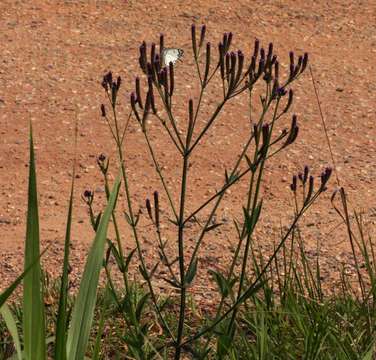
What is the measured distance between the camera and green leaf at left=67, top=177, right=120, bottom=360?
228 centimetres

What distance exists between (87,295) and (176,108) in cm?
343

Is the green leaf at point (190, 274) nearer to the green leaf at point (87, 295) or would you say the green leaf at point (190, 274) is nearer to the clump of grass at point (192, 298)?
the clump of grass at point (192, 298)

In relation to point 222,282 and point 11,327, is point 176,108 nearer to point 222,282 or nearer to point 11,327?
point 222,282

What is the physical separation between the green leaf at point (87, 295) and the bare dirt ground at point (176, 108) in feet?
5.25

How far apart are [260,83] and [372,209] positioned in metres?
1.55

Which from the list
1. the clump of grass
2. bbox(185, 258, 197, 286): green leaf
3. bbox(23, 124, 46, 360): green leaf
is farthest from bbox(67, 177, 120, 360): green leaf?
bbox(185, 258, 197, 286): green leaf

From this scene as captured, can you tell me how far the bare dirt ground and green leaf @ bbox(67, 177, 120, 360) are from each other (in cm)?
160

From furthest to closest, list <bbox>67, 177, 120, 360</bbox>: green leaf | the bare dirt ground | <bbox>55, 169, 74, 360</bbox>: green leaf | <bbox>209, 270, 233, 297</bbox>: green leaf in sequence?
1. the bare dirt ground
2. <bbox>209, 270, 233, 297</bbox>: green leaf
3. <bbox>67, 177, 120, 360</bbox>: green leaf
4. <bbox>55, 169, 74, 360</bbox>: green leaf

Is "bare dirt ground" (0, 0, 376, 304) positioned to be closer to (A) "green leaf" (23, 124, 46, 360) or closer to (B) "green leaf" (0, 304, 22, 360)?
(B) "green leaf" (0, 304, 22, 360)

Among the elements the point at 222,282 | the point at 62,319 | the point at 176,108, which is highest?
the point at 176,108

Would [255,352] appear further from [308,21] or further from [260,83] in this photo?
[308,21]

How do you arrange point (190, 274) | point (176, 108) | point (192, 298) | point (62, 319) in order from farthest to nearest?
point (176, 108)
point (192, 298)
point (190, 274)
point (62, 319)

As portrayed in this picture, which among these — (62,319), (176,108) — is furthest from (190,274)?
(176,108)

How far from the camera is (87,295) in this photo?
2.32 m
